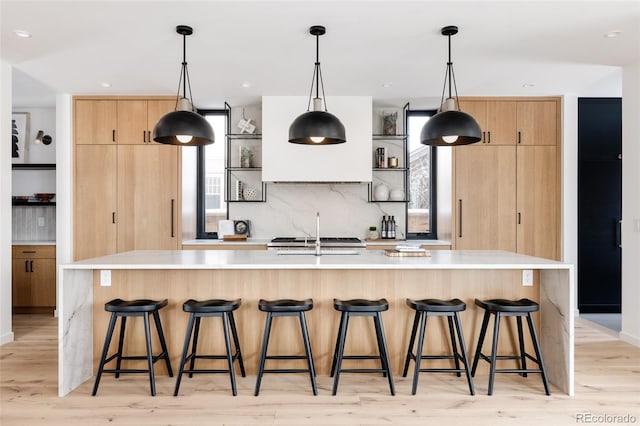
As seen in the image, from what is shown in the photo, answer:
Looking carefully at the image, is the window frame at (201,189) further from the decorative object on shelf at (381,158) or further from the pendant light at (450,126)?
the pendant light at (450,126)

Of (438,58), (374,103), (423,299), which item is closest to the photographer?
(423,299)

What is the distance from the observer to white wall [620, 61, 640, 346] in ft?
12.8

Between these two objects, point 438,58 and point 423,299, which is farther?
point 438,58

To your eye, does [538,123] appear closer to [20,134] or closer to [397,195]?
[397,195]

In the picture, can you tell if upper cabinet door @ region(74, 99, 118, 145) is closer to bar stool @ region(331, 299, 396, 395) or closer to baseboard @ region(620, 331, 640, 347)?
bar stool @ region(331, 299, 396, 395)

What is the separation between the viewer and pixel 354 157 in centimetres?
490

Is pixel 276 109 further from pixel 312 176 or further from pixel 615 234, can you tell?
pixel 615 234

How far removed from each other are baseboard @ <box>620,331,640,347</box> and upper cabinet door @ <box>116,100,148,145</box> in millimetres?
5349

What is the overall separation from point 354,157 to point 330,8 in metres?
2.21

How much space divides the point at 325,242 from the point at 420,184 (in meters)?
1.63

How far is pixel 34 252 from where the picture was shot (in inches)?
196

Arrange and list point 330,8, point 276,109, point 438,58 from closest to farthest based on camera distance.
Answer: point 330,8 < point 438,58 < point 276,109

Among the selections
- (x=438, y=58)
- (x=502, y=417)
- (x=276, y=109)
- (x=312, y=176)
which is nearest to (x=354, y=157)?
(x=312, y=176)

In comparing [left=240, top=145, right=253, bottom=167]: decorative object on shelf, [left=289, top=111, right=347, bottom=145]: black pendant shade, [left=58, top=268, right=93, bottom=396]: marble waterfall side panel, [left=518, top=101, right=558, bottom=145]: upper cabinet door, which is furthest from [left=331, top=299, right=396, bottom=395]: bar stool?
[left=518, top=101, right=558, bottom=145]: upper cabinet door
